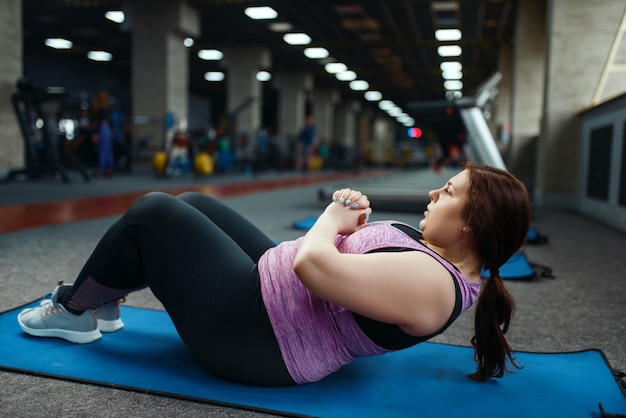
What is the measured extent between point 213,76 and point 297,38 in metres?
8.55

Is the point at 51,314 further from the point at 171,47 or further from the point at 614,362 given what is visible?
the point at 171,47

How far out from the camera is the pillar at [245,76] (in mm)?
16812

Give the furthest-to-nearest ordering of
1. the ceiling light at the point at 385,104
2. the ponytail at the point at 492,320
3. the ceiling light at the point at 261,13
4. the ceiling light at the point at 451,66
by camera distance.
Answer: the ceiling light at the point at 385,104 → the ceiling light at the point at 451,66 → the ceiling light at the point at 261,13 → the ponytail at the point at 492,320

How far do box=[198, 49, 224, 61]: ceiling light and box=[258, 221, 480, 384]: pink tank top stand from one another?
17486mm

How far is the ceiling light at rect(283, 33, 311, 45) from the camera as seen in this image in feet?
50.8

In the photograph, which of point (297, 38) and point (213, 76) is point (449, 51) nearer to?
point (297, 38)

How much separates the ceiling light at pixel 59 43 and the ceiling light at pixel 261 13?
732 centimetres

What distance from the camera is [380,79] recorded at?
73.9ft

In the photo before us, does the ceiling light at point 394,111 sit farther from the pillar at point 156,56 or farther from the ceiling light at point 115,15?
the pillar at point 156,56

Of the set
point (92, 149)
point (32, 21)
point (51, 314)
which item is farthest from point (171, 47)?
point (51, 314)

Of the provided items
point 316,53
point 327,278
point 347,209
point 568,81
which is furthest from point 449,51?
point 327,278

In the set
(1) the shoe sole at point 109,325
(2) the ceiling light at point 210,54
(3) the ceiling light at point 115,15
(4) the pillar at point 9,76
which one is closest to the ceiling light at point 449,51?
(2) the ceiling light at point 210,54

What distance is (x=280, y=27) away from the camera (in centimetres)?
1471

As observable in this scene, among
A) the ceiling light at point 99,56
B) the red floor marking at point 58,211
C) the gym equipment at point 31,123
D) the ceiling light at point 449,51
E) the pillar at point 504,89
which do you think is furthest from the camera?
the ceiling light at point 99,56
